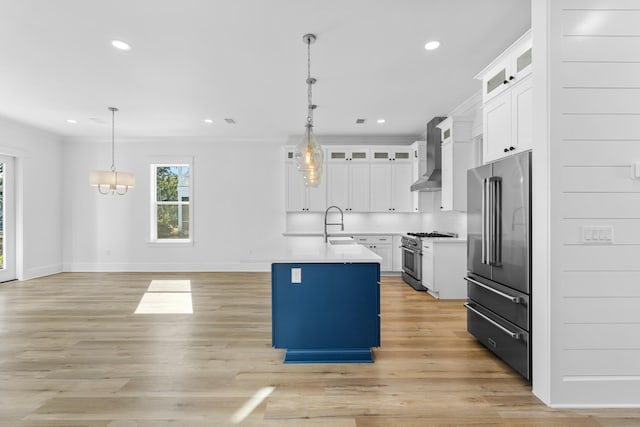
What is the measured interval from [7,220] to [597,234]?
8507 millimetres

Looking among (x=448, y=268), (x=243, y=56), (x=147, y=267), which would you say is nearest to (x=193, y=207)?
(x=147, y=267)

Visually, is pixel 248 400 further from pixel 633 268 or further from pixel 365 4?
pixel 365 4

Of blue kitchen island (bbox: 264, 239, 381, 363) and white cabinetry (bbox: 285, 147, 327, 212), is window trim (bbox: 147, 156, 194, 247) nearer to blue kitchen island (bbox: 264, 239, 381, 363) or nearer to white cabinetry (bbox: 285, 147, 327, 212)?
white cabinetry (bbox: 285, 147, 327, 212)

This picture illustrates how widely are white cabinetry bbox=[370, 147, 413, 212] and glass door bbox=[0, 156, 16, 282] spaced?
6.70 m

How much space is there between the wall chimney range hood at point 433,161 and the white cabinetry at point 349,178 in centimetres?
126

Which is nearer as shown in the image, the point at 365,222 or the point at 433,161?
the point at 433,161

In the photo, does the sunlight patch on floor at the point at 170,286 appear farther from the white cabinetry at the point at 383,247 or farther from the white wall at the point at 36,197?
the white cabinetry at the point at 383,247

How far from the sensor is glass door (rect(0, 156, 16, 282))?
6.36 m

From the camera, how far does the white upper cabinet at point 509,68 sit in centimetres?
272

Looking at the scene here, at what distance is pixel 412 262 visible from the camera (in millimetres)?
6090

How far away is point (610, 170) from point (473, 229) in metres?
1.20

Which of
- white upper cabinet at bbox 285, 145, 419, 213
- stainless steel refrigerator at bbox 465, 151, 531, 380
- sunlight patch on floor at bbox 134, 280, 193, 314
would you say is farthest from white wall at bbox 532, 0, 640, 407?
white upper cabinet at bbox 285, 145, 419, 213

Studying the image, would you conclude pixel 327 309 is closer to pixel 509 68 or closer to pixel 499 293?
pixel 499 293

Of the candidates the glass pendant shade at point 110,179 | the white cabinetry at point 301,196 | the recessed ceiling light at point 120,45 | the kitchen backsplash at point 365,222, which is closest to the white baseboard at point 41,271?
the glass pendant shade at point 110,179
